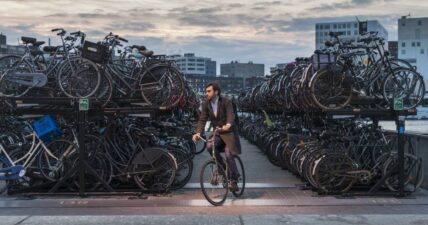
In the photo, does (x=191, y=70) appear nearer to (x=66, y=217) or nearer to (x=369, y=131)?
(x=369, y=131)

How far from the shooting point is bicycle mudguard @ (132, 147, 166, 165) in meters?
9.12

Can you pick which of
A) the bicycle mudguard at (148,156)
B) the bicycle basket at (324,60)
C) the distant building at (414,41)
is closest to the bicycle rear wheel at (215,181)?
the bicycle mudguard at (148,156)

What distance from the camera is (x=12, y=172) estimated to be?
28.8 ft

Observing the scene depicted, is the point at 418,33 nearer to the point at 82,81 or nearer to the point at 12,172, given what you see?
the point at 82,81

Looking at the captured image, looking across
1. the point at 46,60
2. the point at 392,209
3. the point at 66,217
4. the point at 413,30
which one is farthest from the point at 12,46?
the point at 413,30

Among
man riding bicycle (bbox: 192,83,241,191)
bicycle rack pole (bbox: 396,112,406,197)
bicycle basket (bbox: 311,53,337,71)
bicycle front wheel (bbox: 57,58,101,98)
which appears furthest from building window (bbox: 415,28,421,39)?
→ bicycle front wheel (bbox: 57,58,101,98)

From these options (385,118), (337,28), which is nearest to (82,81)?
(385,118)

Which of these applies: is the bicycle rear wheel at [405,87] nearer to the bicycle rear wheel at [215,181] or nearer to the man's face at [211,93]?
the man's face at [211,93]

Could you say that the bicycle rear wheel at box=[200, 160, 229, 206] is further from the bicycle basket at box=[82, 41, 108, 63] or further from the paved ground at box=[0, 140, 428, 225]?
the bicycle basket at box=[82, 41, 108, 63]

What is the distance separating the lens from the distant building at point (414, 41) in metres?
51.8

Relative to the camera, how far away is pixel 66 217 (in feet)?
24.6

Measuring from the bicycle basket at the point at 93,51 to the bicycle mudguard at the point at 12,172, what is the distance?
2.04 meters

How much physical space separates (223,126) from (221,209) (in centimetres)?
137

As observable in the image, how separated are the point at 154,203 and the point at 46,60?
3.66m
